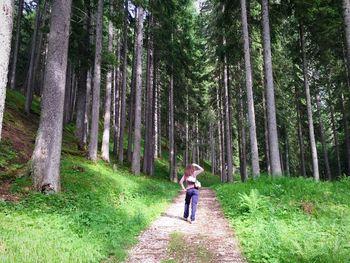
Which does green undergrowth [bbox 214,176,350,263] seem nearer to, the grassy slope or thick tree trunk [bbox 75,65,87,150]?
the grassy slope

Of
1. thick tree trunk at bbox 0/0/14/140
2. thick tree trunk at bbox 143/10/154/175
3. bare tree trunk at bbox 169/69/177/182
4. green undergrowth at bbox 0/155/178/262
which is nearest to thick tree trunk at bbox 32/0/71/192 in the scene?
green undergrowth at bbox 0/155/178/262

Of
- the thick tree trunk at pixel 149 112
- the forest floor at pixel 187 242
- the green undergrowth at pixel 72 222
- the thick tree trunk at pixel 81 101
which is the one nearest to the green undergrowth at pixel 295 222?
the forest floor at pixel 187 242

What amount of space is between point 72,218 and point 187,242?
2781 mm

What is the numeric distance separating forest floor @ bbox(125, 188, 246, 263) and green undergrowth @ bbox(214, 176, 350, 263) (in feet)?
1.13

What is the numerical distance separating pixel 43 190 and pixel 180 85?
22.7 m

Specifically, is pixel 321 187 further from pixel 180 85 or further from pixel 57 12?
pixel 180 85

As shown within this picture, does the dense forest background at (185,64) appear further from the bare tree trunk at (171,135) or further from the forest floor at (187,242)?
the forest floor at (187,242)

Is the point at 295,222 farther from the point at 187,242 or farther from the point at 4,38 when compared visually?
the point at 4,38

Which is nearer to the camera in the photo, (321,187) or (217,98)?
(321,187)

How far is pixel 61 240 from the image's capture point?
5945mm

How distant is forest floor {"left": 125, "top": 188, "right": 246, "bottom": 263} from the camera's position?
5965 mm

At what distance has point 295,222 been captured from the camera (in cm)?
771

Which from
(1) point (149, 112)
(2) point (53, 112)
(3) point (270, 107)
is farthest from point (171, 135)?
(2) point (53, 112)

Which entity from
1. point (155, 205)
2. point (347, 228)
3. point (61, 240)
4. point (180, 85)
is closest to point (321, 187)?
point (347, 228)
